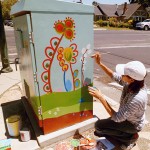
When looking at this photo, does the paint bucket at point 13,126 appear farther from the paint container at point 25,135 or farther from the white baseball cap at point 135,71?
the white baseball cap at point 135,71

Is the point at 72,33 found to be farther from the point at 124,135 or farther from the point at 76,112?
the point at 124,135

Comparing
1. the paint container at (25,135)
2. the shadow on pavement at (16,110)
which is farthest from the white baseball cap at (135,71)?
the shadow on pavement at (16,110)

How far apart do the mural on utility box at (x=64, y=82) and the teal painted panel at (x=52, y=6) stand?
6.3 inches

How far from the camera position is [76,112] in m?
3.59

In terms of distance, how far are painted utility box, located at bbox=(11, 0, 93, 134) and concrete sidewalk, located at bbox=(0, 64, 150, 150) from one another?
1.34 feet

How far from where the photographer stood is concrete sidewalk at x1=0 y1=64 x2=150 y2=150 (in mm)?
3335

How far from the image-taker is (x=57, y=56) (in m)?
3.15

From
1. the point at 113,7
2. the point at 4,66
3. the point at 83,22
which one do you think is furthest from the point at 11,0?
the point at 83,22

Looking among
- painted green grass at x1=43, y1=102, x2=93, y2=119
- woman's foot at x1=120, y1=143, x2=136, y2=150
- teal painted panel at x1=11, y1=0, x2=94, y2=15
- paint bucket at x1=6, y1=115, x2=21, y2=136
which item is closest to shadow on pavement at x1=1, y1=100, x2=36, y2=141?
paint bucket at x1=6, y1=115, x2=21, y2=136

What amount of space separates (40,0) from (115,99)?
3253mm

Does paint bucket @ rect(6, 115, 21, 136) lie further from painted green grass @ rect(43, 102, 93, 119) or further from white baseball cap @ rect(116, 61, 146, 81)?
white baseball cap @ rect(116, 61, 146, 81)

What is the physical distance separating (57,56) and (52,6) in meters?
0.72

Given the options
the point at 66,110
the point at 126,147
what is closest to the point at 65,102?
the point at 66,110

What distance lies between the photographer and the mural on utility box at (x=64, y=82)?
122 inches
